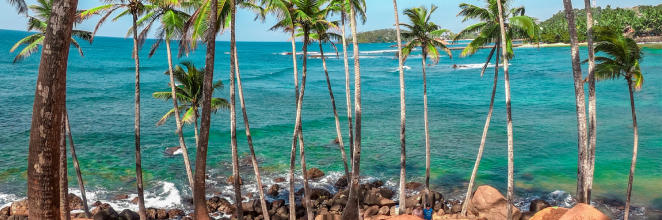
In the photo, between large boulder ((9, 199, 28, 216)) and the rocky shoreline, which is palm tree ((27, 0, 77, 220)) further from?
large boulder ((9, 199, 28, 216))

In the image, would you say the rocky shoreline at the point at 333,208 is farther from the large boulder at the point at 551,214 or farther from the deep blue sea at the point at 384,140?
the large boulder at the point at 551,214

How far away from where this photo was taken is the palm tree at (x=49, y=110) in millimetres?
7578

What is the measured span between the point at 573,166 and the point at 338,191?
728 inches

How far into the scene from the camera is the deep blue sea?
93.7ft

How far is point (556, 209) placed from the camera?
14.9 meters

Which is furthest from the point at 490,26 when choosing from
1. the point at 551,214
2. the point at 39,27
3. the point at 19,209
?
the point at 19,209

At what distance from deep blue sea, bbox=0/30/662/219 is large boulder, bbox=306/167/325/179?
0.73 metres

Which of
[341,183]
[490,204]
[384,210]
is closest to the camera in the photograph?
[490,204]

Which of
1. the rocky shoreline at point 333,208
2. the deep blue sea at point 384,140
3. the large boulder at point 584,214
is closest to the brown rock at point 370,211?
the rocky shoreline at point 333,208

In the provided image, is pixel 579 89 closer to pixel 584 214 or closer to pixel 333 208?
pixel 584 214

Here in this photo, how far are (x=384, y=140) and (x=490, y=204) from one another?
65.2ft

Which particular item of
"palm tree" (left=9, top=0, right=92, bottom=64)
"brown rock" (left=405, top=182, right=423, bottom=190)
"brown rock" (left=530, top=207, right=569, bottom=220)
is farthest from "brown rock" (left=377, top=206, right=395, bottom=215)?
"palm tree" (left=9, top=0, right=92, bottom=64)

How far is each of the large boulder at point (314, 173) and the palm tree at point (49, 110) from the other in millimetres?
23153

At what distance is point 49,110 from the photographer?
7.62m
